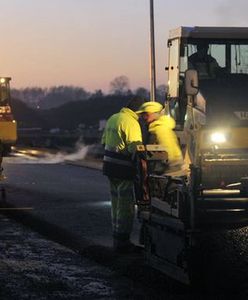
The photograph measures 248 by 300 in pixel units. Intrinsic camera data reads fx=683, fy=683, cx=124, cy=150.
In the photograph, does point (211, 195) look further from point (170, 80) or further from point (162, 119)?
point (170, 80)

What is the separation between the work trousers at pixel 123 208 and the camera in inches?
322

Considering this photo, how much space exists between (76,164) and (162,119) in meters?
19.5

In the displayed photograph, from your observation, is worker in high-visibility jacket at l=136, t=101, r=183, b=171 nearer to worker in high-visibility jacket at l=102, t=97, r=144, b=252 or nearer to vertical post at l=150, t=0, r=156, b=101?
worker in high-visibility jacket at l=102, t=97, r=144, b=252

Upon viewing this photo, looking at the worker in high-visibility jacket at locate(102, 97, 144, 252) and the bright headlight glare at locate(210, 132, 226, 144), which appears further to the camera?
the worker in high-visibility jacket at locate(102, 97, 144, 252)

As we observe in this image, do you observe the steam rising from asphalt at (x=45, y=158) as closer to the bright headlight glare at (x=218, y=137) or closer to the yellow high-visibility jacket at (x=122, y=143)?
the yellow high-visibility jacket at (x=122, y=143)

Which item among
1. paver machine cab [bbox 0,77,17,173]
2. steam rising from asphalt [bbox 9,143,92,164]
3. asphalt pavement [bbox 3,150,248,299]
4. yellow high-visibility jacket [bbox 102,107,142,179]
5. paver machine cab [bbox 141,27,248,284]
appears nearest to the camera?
asphalt pavement [bbox 3,150,248,299]

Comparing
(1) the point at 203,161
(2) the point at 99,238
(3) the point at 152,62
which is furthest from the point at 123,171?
(3) the point at 152,62

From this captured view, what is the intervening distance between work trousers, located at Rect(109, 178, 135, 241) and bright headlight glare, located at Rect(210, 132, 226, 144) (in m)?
1.23

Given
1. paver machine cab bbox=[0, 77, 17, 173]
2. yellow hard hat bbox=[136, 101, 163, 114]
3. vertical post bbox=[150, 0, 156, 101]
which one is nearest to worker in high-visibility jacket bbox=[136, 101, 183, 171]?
yellow hard hat bbox=[136, 101, 163, 114]

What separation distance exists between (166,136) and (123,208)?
41.5 inches

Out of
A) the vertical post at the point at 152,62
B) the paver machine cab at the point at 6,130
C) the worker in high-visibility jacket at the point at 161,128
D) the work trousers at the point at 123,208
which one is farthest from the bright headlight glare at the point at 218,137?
the vertical post at the point at 152,62

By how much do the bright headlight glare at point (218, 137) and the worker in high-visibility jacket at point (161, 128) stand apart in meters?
0.81

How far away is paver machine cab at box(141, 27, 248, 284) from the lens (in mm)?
6465

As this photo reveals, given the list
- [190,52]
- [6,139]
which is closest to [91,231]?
[190,52]
